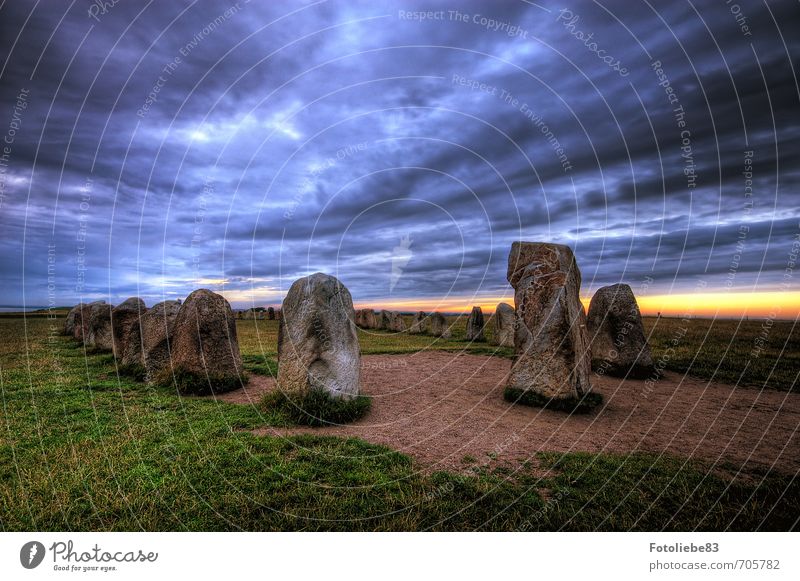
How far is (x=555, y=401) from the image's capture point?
947 cm

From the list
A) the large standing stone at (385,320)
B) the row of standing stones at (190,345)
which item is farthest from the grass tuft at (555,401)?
the large standing stone at (385,320)

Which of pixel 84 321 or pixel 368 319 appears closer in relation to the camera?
pixel 84 321

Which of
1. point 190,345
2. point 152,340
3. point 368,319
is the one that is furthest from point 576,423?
point 368,319

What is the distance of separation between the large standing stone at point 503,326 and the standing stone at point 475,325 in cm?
216

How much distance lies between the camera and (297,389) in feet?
29.0

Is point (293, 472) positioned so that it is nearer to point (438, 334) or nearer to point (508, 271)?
point (508, 271)

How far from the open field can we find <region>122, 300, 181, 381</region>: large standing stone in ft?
10.4

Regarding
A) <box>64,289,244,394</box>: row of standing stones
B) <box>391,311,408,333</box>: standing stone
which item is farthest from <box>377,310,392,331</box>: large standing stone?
<box>64,289,244,394</box>: row of standing stones

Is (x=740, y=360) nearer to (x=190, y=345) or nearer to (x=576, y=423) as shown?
(x=576, y=423)

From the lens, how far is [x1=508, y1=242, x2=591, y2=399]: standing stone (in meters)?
9.53

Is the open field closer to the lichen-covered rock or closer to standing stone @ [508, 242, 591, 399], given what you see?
standing stone @ [508, 242, 591, 399]

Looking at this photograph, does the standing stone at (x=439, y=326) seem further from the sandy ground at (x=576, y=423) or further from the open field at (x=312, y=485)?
the open field at (x=312, y=485)

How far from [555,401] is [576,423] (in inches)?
32.3
